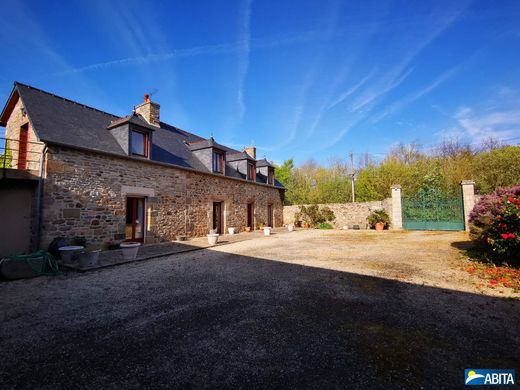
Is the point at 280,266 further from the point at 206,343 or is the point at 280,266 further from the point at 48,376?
the point at 48,376

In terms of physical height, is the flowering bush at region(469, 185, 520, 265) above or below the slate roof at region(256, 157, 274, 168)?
below

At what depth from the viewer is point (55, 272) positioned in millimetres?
5949

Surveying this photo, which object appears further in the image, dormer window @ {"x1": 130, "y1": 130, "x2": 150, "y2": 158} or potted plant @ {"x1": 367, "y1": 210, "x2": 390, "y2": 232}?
potted plant @ {"x1": 367, "y1": 210, "x2": 390, "y2": 232}

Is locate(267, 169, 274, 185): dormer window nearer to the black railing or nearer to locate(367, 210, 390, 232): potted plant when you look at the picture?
locate(367, 210, 390, 232): potted plant

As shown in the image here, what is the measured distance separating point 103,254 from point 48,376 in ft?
22.4

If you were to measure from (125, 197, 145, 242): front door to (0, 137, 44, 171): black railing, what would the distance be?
3131 millimetres

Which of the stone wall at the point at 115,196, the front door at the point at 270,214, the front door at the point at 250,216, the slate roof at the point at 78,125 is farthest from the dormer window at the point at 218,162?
the front door at the point at 270,214

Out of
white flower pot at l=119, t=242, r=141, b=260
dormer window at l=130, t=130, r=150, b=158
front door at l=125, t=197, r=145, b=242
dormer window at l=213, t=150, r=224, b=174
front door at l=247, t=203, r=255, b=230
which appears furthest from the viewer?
front door at l=247, t=203, r=255, b=230

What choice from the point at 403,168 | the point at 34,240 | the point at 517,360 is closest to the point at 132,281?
the point at 34,240

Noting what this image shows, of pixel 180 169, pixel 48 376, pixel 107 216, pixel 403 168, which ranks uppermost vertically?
pixel 403 168

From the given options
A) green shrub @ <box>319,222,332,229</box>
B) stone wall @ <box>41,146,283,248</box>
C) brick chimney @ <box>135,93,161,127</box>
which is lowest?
green shrub @ <box>319,222,332,229</box>

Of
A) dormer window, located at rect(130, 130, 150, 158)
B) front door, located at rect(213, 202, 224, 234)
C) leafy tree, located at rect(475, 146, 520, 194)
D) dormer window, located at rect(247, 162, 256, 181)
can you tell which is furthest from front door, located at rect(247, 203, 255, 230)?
leafy tree, located at rect(475, 146, 520, 194)

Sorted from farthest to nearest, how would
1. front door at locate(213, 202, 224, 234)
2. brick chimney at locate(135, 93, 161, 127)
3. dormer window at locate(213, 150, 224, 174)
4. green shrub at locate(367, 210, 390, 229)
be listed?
1. green shrub at locate(367, 210, 390, 229)
2. front door at locate(213, 202, 224, 234)
3. dormer window at locate(213, 150, 224, 174)
4. brick chimney at locate(135, 93, 161, 127)

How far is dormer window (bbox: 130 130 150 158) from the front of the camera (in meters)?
10.4
